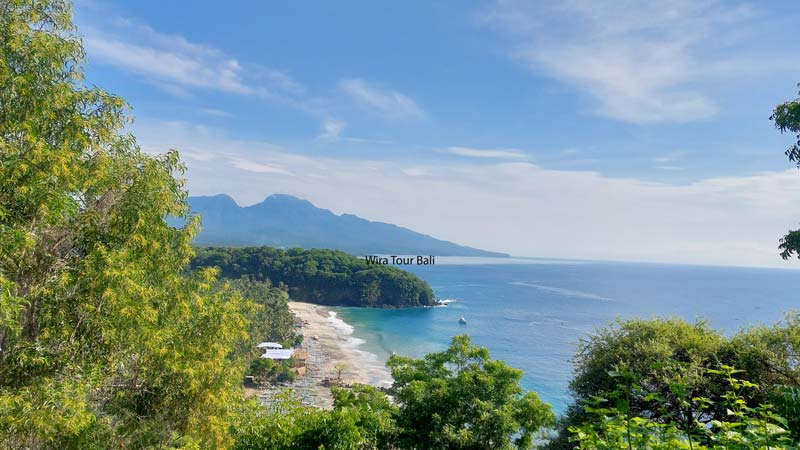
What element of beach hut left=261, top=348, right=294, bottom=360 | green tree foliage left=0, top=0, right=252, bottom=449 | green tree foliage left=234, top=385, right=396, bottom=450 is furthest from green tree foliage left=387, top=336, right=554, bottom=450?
beach hut left=261, top=348, right=294, bottom=360

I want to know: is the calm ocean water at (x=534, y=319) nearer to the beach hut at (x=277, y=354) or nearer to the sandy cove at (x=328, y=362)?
the sandy cove at (x=328, y=362)

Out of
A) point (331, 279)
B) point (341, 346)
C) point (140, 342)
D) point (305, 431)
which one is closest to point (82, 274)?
point (140, 342)

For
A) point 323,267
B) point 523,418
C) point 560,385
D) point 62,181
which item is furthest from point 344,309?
point 62,181

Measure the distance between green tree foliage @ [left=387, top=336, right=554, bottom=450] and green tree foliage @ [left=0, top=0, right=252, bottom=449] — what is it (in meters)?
3.91

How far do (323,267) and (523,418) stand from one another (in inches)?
2508

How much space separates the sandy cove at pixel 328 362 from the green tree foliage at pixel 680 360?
42.1 feet

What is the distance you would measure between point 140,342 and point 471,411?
5.80 m

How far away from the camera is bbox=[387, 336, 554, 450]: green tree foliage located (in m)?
7.77

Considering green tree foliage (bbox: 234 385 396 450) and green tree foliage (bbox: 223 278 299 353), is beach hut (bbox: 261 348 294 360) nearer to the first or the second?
green tree foliage (bbox: 223 278 299 353)

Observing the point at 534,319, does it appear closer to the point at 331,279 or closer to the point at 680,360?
the point at 331,279

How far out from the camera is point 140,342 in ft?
16.4

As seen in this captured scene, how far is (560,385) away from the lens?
28312 millimetres

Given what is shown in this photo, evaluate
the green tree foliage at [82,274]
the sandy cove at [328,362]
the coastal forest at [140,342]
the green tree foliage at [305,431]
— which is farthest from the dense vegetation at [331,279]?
the green tree foliage at [82,274]

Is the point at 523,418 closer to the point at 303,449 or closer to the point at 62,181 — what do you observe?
the point at 303,449
